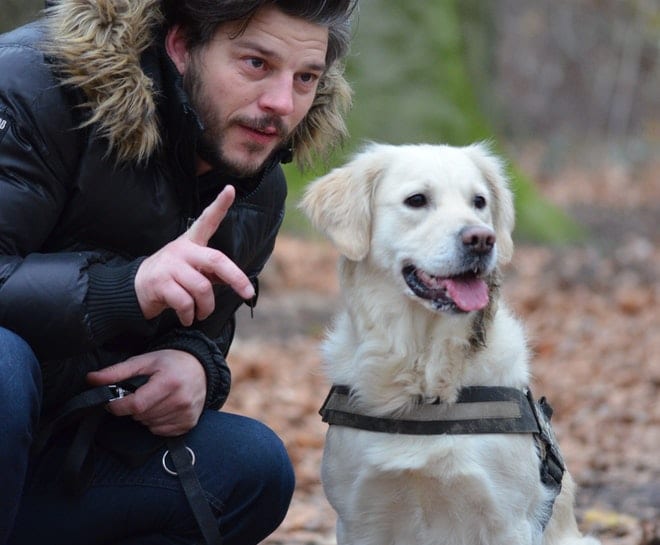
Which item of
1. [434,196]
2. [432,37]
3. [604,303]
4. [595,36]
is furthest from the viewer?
[595,36]

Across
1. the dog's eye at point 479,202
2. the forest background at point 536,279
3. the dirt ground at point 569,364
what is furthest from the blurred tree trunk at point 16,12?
the dog's eye at point 479,202

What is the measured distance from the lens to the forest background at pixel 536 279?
487 centimetres

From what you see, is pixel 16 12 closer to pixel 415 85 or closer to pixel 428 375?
pixel 428 375

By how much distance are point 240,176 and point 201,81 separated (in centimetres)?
27

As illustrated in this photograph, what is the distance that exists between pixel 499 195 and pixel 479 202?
0.15 metres

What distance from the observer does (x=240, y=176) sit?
293 centimetres

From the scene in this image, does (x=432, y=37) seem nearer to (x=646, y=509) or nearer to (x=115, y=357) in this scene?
(x=646, y=509)

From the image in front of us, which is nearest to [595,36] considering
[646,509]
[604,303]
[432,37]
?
[432,37]

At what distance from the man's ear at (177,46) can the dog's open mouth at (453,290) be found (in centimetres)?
85

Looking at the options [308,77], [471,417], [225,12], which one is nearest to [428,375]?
A: [471,417]

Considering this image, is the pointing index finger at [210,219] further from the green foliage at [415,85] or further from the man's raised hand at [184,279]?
the green foliage at [415,85]

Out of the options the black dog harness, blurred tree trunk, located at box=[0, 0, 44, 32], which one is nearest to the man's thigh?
the black dog harness

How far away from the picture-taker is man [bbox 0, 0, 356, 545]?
2484 mm

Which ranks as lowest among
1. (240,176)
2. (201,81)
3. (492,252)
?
(492,252)
